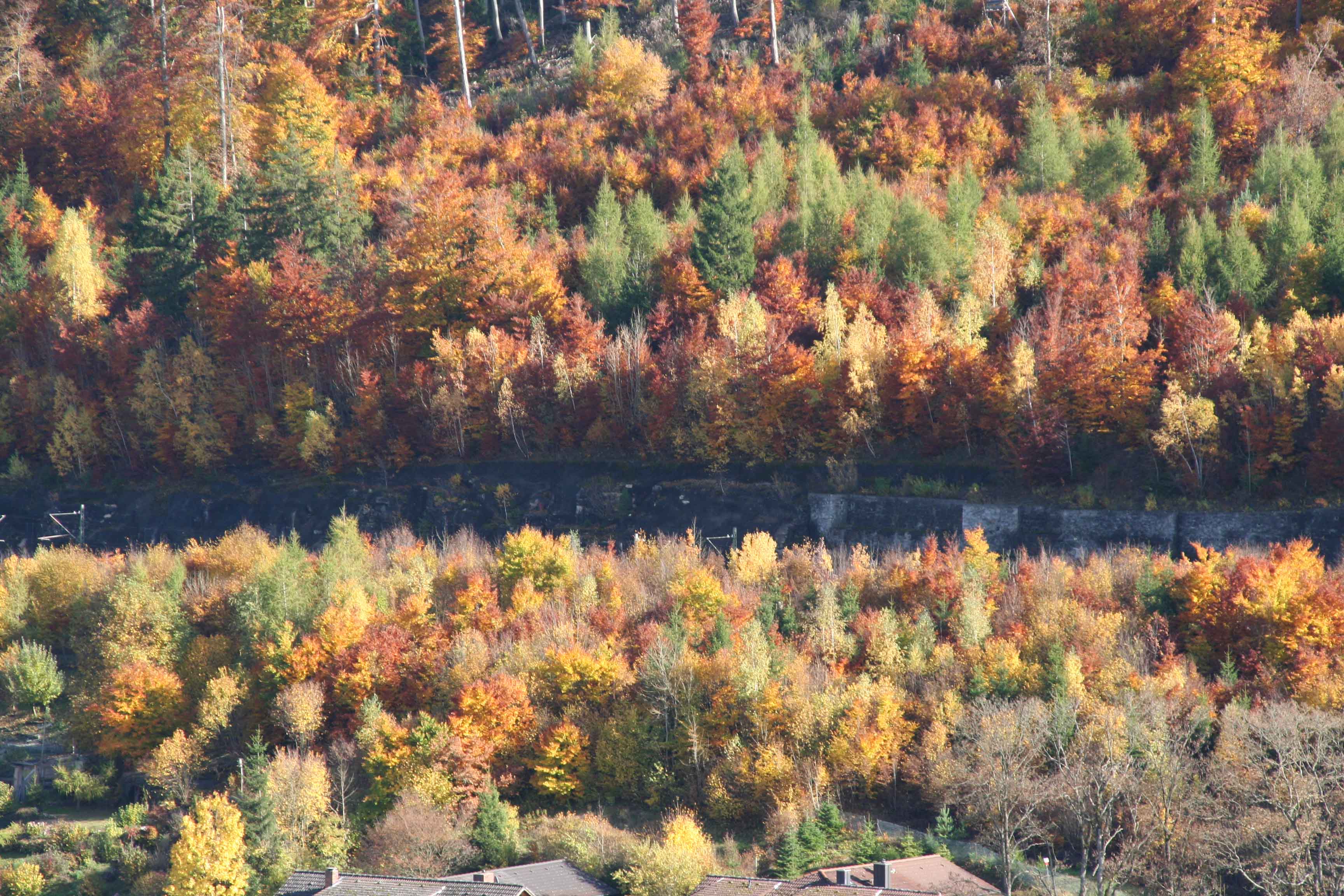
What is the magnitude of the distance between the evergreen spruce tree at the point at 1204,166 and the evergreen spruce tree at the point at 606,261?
25.6 metres

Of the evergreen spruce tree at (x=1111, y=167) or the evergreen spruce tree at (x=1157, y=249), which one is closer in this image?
the evergreen spruce tree at (x=1157, y=249)

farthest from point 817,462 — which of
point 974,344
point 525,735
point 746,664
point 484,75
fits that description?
point 484,75

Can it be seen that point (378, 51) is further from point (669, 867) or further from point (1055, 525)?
point (669, 867)

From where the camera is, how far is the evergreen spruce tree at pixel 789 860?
1777 inches

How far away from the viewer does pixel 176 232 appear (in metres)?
79.8

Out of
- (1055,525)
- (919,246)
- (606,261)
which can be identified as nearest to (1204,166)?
(919,246)

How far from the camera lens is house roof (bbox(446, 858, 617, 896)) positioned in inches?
1727

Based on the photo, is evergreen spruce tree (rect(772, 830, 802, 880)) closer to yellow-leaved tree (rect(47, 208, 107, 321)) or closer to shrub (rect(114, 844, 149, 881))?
shrub (rect(114, 844, 149, 881))

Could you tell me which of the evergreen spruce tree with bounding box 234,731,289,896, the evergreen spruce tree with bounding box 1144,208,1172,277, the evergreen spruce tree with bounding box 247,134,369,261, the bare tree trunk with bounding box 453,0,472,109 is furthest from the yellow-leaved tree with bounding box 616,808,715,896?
the bare tree trunk with bounding box 453,0,472,109

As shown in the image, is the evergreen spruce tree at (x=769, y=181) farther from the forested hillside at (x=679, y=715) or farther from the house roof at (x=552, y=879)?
the house roof at (x=552, y=879)

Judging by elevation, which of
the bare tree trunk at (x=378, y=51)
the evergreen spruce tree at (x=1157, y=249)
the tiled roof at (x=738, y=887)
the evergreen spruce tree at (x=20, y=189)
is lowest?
the tiled roof at (x=738, y=887)

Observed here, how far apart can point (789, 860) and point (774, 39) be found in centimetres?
5540

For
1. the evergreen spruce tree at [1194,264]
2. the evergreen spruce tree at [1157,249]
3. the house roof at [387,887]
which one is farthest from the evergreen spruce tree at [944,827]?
the evergreen spruce tree at [1157,249]

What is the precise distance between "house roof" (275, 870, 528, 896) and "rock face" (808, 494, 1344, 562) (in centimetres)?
2281
